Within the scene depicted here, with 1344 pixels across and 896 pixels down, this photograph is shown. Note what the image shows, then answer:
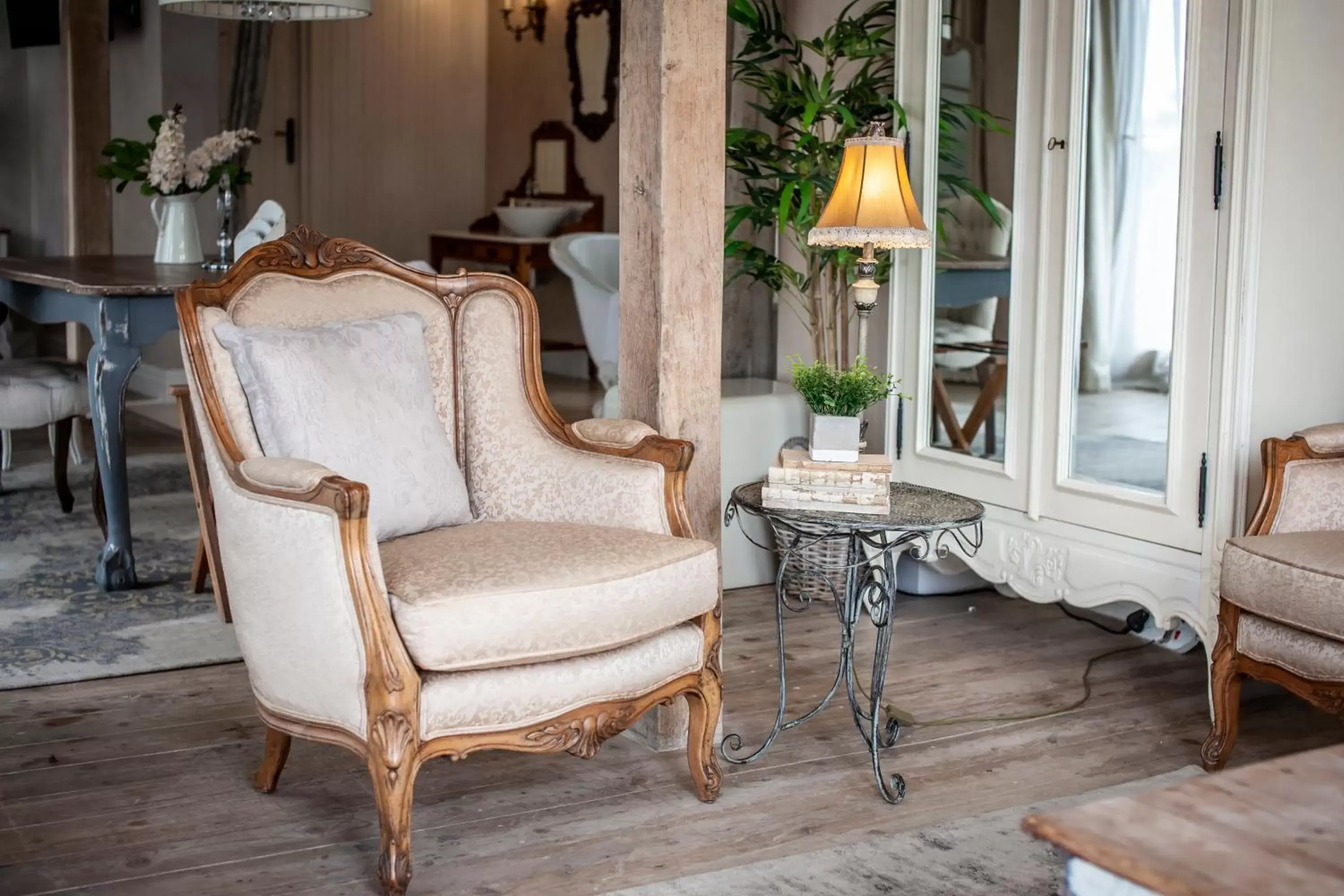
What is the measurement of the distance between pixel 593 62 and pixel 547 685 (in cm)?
623

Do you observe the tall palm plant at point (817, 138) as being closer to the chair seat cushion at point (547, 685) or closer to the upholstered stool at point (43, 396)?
the chair seat cushion at point (547, 685)

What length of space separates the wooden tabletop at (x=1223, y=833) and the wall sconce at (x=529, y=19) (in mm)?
7574

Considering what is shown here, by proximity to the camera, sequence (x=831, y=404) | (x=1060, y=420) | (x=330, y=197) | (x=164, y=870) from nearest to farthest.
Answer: (x=164, y=870), (x=831, y=404), (x=1060, y=420), (x=330, y=197)

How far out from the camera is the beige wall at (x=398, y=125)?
8.79 metres

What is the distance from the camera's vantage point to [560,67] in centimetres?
835

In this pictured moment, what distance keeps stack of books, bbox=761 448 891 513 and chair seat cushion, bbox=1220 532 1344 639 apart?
2.25ft

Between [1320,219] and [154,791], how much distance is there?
259 centimetres

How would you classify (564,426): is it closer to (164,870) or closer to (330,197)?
(164,870)

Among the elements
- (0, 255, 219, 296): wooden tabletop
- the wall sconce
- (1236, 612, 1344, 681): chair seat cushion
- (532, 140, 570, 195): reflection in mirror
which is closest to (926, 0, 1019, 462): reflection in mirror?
(1236, 612, 1344, 681): chair seat cushion

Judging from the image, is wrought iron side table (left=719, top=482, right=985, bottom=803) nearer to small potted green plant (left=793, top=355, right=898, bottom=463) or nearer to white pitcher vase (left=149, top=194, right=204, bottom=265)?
small potted green plant (left=793, top=355, right=898, bottom=463)

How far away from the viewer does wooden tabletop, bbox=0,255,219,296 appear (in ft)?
13.0

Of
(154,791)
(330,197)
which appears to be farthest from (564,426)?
(330,197)

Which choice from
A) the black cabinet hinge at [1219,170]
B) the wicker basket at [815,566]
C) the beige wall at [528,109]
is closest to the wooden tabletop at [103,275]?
the wicker basket at [815,566]

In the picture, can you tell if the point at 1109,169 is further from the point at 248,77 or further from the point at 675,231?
the point at 248,77
